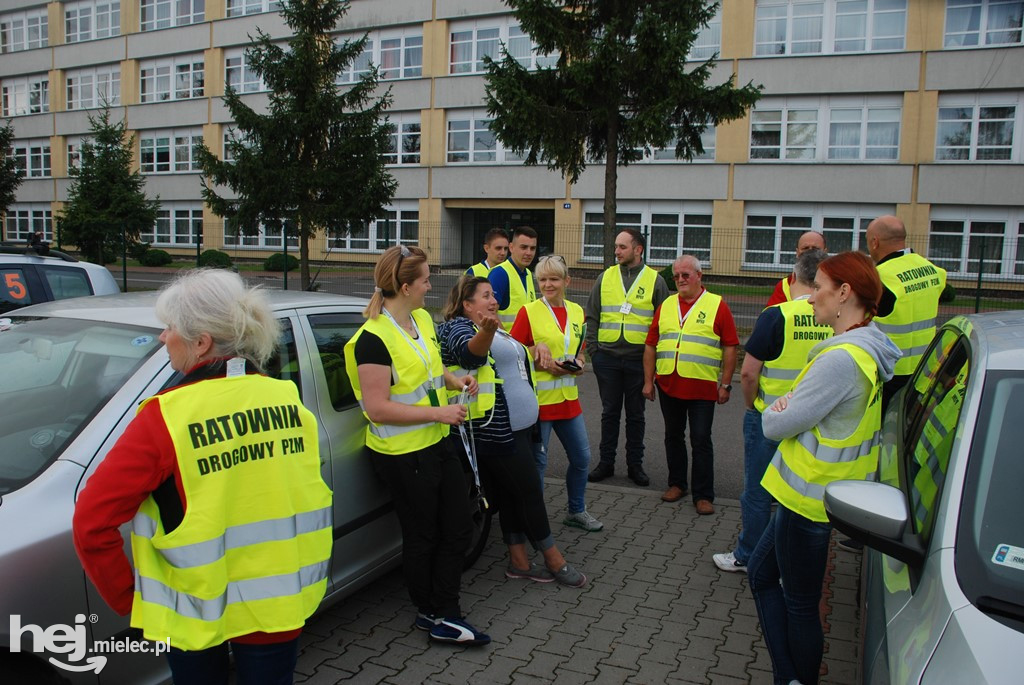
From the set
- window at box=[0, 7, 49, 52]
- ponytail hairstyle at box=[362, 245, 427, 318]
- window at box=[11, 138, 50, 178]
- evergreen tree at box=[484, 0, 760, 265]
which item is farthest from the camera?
window at box=[11, 138, 50, 178]

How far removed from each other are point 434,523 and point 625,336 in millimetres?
2945

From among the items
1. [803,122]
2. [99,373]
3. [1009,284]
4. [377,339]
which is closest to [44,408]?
[99,373]

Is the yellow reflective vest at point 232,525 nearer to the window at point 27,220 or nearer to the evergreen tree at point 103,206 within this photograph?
the evergreen tree at point 103,206

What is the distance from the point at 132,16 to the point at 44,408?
151ft

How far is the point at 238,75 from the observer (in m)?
39.5

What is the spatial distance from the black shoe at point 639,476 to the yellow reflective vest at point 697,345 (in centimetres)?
112

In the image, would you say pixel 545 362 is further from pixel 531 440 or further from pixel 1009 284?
pixel 1009 284

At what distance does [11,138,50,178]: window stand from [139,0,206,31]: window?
1018 cm

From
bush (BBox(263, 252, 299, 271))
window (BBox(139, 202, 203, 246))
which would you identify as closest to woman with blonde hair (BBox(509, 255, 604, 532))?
bush (BBox(263, 252, 299, 271))

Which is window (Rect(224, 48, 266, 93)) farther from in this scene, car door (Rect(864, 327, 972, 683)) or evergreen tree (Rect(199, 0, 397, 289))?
car door (Rect(864, 327, 972, 683))

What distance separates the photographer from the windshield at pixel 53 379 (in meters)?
2.83

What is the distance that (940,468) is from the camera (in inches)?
95.5

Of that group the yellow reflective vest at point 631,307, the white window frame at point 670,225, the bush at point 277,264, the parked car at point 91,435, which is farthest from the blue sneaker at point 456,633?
the white window frame at point 670,225

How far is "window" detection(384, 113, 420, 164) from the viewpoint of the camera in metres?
35.8
